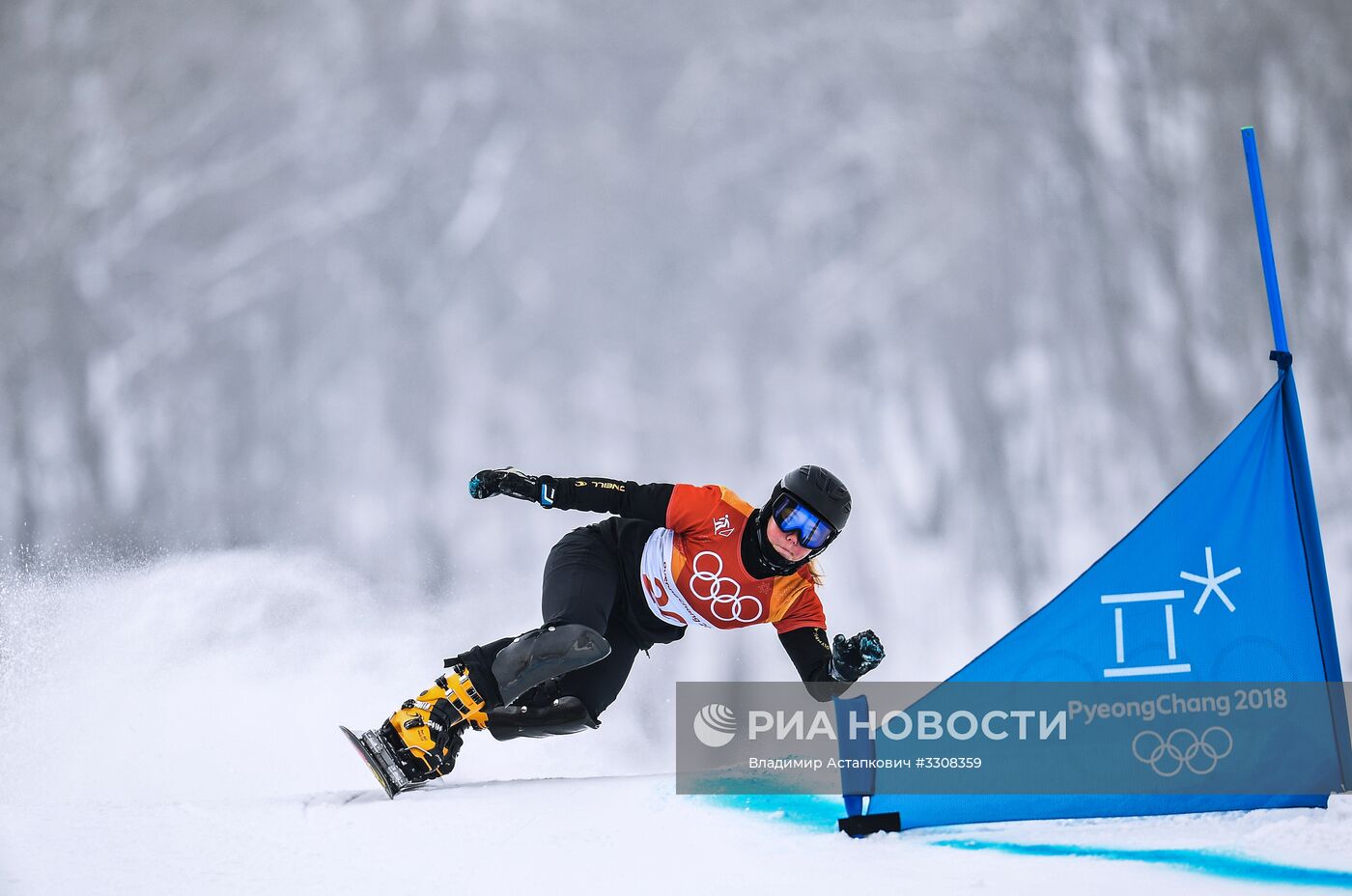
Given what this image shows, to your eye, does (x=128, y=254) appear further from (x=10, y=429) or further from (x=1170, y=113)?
(x=1170, y=113)

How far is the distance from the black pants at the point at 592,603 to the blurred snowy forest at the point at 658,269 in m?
2.85

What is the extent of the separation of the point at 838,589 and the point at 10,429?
16.6ft

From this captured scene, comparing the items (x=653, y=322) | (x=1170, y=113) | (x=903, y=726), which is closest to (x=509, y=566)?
(x=653, y=322)

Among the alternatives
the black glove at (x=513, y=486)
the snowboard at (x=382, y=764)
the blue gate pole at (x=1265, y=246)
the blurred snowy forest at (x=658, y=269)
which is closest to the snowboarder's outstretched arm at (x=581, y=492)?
the black glove at (x=513, y=486)

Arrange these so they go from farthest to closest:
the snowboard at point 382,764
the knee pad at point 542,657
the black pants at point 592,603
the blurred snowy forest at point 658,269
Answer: the blurred snowy forest at point 658,269
the black pants at point 592,603
the knee pad at point 542,657
the snowboard at point 382,764

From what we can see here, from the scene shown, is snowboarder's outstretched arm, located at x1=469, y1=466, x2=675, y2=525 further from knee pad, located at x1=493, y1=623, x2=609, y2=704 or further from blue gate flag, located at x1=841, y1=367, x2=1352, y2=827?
blue gate flag, located at x1=841, y1=367, x2=1352, y2=827

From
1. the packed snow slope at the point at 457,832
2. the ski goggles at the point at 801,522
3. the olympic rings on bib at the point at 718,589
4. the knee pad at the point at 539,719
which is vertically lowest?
the packed snow slope at the point at 457,832

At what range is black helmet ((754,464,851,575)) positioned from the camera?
130 inches

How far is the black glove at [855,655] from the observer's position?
326 cm

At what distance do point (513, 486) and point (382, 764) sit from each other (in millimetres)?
902

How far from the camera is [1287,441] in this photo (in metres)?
2.74

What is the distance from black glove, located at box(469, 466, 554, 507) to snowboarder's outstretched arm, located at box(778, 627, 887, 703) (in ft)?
2.96

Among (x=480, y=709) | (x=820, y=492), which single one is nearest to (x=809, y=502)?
(x=820, y=492)

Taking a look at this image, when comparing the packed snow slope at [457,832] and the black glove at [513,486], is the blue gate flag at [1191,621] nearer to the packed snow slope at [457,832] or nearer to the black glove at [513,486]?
the packed snow slope at [457,832]
